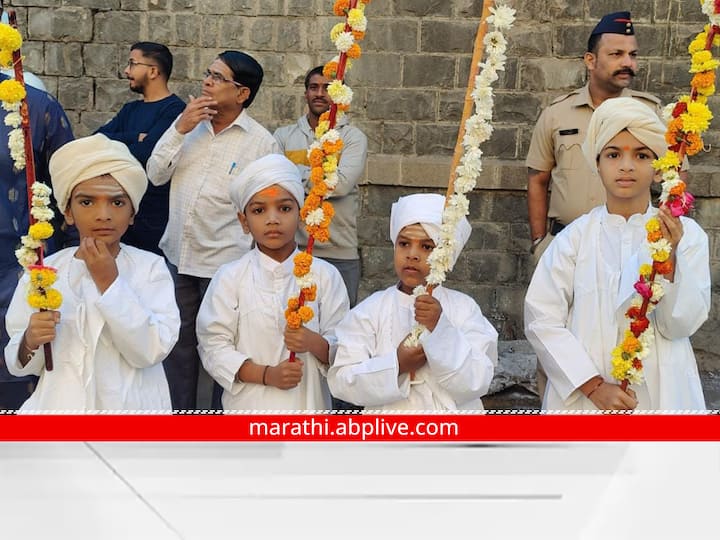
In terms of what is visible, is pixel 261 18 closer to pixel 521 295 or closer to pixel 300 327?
pixel 521 295

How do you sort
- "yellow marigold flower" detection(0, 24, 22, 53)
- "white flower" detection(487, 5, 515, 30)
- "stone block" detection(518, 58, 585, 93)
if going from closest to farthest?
"white flower" detection(487, 5, 515, 30) → "yellow marigold flower" detection(0, 24, 22, 53) → "stone block" detection(518, 58, 585, 93)

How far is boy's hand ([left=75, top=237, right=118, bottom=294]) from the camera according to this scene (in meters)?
3.62

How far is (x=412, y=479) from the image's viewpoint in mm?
3488

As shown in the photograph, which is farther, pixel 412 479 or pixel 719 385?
pixel 719 385

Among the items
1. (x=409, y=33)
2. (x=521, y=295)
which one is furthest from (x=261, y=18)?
(x=521, y=295)

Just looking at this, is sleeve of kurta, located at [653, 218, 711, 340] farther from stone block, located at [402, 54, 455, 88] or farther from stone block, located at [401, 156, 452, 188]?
stone block, located at [402, 54, 455, 88]

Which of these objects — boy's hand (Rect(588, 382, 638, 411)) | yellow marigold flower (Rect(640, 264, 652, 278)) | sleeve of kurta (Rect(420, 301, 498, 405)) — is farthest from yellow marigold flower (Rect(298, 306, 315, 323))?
yellow marigold flower (Rect(640, 264, 652, 278))

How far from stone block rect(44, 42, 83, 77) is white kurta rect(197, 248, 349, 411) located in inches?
151

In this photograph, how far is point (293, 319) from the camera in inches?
146

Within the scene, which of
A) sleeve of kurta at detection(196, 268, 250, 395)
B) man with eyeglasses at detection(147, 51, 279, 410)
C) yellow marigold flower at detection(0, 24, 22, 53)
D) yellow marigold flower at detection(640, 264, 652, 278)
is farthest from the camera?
man with eyeglasses at detection(147, 51, 279, 410)

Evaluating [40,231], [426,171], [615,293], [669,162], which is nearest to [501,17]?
[669,162]

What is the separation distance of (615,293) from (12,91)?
226 centimetres

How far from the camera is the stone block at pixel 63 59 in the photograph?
7320 mm

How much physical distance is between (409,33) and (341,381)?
4.03m
